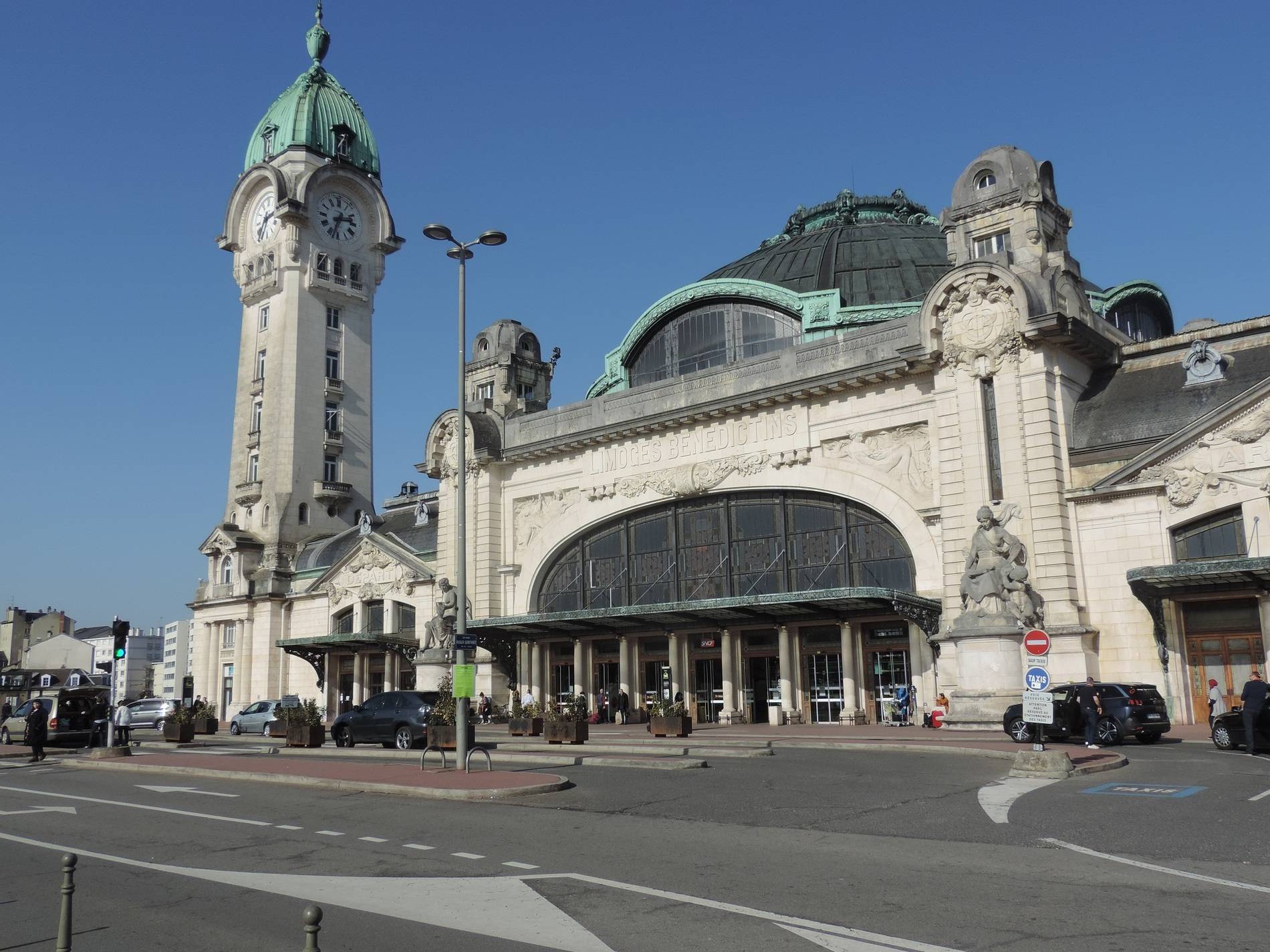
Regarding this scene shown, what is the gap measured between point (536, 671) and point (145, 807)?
27370 mm

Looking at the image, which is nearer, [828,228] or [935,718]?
[935,718]

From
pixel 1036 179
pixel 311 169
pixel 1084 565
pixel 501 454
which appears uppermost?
pixel 311 169

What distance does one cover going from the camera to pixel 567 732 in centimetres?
2850

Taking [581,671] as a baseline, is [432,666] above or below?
above

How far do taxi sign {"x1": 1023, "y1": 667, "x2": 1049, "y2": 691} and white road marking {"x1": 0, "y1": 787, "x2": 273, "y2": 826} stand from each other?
11.9 m

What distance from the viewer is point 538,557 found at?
4541cm

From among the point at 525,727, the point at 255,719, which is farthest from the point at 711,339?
the point at 255,719

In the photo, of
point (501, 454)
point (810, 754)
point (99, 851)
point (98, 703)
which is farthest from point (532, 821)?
point (501, 454)

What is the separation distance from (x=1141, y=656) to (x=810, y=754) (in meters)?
12.1

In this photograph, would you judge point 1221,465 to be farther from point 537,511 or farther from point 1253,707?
point 537,511

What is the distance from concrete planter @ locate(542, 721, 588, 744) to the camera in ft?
93.2

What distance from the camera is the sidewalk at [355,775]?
17516 mm

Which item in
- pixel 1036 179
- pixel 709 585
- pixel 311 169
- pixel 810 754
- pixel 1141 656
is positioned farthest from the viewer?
pixel 311 169

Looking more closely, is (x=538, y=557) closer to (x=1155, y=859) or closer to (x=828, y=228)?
(x=828, y=228)
